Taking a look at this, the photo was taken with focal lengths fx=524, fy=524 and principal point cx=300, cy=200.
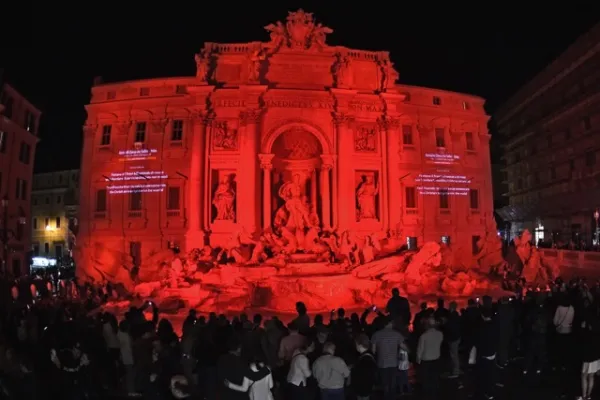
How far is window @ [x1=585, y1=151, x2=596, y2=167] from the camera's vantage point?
41.3 meters

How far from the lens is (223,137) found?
110 feet

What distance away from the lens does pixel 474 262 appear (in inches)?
1406

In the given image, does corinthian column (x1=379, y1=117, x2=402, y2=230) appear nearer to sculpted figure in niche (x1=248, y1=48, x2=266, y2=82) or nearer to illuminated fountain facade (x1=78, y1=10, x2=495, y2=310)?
illuminated fountain facade (x1=78, y1=10, x2=495, y2=310)

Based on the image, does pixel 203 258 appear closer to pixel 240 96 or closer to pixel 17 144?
pixel 240 96

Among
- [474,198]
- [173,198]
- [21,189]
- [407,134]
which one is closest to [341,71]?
[407,134]

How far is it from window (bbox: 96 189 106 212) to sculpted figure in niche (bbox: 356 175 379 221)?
17.7 meters

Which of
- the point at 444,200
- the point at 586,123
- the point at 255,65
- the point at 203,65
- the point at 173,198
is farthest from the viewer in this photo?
the point at 586,123

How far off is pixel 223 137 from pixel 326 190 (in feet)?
24.4

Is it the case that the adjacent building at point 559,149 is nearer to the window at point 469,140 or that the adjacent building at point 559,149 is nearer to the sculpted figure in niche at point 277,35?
the window at point 469,140

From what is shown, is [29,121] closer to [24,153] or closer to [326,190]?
[24,153]

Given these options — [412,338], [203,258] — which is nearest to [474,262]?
[203,258]

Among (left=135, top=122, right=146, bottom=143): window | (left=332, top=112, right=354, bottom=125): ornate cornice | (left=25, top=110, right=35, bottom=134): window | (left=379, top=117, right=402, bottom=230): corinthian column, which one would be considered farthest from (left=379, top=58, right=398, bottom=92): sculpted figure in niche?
(left=25, top=110, right=35, bottom=134): window

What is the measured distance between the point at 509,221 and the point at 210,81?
39096 mm

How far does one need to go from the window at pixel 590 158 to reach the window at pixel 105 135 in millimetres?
36854
